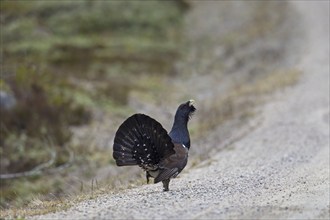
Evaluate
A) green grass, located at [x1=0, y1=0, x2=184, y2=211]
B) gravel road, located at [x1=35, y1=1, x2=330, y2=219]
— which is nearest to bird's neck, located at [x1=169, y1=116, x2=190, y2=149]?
gravel road, located at [x1=35, y1=1, x2=330, y2=219]

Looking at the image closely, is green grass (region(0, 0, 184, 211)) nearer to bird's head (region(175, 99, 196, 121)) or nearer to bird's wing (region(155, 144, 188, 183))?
bird's wing (region(155, 144, 188, 183))

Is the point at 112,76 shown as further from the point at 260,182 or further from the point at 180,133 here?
the point at 180,133

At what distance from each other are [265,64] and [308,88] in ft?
28.5

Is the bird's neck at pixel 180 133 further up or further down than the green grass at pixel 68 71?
further down

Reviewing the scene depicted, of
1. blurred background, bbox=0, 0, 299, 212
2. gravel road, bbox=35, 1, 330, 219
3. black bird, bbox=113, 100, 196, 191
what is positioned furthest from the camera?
blurred background, bbox=0, 0, 299, 212

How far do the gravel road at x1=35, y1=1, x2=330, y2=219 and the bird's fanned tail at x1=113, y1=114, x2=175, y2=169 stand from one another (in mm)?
596

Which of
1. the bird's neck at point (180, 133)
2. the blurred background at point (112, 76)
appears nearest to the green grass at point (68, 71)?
the blurred background at point (112, 76)

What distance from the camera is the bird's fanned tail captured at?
433 inches

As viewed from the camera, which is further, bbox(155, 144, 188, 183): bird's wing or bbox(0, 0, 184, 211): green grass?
bbox(0, 0, 184, 211): green grass

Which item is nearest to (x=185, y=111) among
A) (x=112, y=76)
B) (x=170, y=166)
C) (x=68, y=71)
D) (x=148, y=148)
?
(x=170, y=166)

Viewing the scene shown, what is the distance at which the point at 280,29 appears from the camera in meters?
Result: 46.0

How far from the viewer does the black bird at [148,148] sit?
11008 millimetres

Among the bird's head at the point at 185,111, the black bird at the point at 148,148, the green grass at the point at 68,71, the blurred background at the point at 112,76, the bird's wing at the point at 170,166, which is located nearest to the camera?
the black bird at the point at 148,148

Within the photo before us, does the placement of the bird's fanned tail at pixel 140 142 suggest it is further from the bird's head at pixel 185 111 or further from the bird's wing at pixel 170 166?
the bird's head at pixel 185 111
